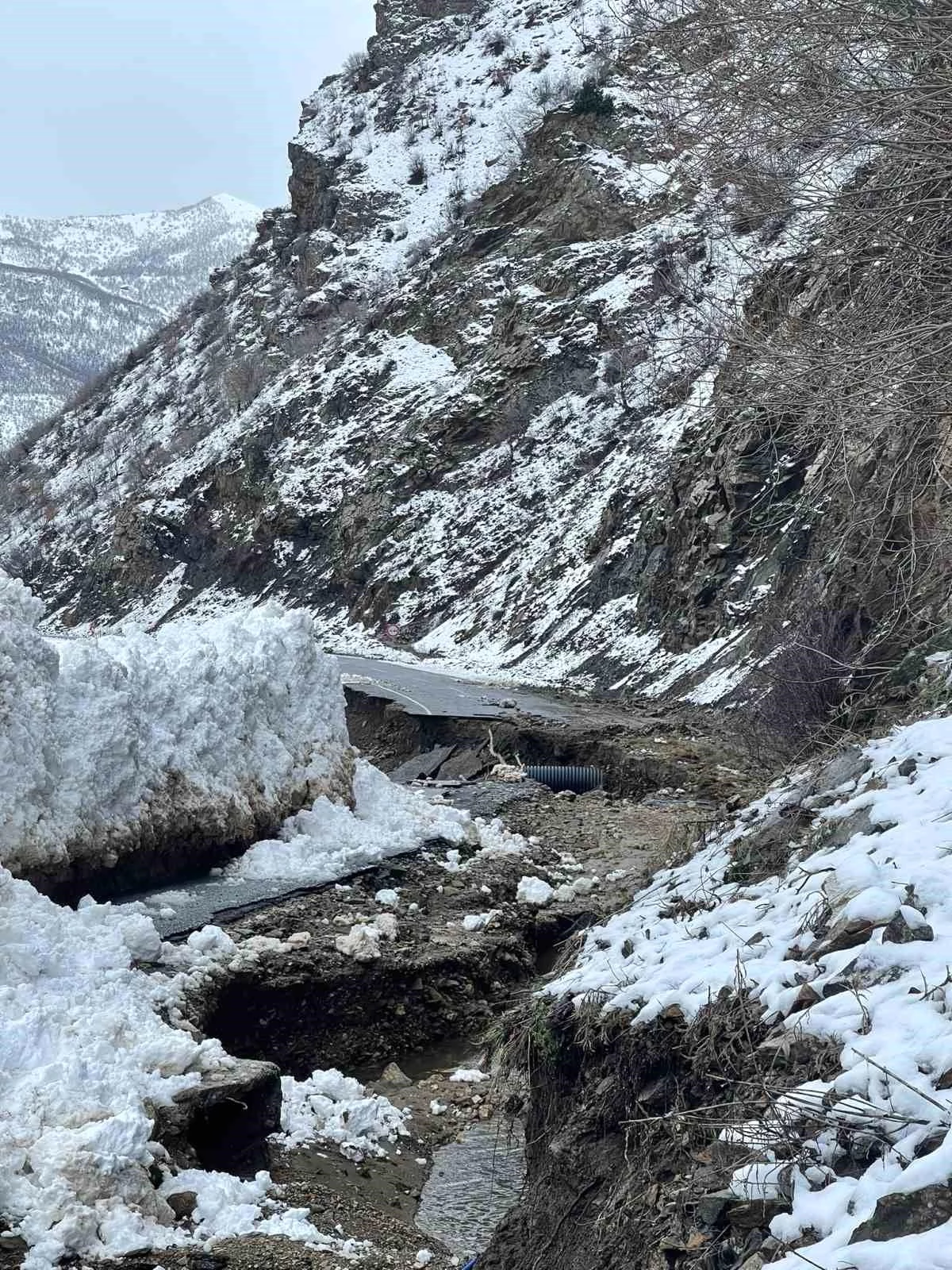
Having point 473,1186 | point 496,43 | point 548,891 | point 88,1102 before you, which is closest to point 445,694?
point 548,891

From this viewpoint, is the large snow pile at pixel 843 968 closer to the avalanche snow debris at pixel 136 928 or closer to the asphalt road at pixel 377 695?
the avalanche snow debris at pixel 136 928

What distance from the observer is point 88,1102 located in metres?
5.45

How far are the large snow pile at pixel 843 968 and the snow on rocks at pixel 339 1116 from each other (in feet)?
7.09

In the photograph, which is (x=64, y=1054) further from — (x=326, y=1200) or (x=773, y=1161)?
(x=773, y=1161)

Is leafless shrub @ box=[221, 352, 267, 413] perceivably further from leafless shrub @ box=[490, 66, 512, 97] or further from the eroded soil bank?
the eroded soil bank

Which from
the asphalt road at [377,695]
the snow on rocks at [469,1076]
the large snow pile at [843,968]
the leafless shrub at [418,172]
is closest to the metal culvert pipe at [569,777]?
the asphalt road at [377,695]

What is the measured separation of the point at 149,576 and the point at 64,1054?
42.5m


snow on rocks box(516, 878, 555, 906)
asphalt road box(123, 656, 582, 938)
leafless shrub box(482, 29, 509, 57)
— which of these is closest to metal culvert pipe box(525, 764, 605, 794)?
asphalt road box(123, 656, 582, 938)

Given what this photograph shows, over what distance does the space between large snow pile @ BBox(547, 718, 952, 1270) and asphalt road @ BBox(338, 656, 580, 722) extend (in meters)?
13.7

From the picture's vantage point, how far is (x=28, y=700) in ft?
28.1

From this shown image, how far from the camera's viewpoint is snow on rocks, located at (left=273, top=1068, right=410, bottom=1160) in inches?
263

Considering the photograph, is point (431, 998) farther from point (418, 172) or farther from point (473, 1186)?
point (418, 172)

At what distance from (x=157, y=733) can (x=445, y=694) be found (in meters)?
12.8

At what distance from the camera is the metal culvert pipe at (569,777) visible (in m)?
16.7
